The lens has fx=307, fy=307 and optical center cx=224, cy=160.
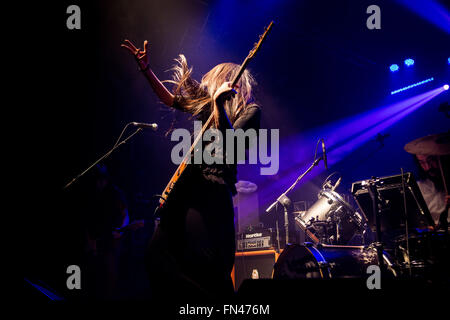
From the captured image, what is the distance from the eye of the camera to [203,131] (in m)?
1.90

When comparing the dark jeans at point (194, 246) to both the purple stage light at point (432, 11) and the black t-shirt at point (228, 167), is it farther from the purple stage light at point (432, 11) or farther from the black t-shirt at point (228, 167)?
the purple stage light at point (432, 11)

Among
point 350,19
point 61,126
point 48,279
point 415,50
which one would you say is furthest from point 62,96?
point 415,50

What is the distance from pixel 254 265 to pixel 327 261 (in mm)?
2167

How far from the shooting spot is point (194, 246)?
159cm

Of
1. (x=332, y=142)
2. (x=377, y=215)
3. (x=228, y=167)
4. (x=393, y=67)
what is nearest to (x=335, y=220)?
(x=377, y=215)

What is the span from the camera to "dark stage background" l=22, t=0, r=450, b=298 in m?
5.09

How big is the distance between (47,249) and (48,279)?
490 millimetres

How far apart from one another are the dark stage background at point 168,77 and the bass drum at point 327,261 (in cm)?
241

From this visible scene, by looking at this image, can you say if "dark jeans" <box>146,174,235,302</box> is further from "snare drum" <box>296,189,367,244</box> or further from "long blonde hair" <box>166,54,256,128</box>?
"snare drum" <box>296,189,367,244</box>

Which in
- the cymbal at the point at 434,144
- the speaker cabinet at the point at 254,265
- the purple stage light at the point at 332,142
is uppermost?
the purple stage light at the point at 332,142

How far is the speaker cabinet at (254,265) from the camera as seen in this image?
5707 millimetres

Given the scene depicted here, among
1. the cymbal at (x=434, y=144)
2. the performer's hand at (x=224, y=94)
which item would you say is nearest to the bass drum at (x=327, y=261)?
the cymbal at (x=434, y=144)

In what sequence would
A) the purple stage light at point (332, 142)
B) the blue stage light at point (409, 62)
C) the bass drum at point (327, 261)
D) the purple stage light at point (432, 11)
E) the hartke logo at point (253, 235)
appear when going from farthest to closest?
the purple stage light at point (332, 142) → the blue stage light at point (409, 62) → the purple stage light at point (432, 11) → the hartke logo at point (253, 235) → the bass drum at point (327, 261)

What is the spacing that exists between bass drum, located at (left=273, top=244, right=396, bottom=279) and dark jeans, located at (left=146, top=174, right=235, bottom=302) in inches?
107
